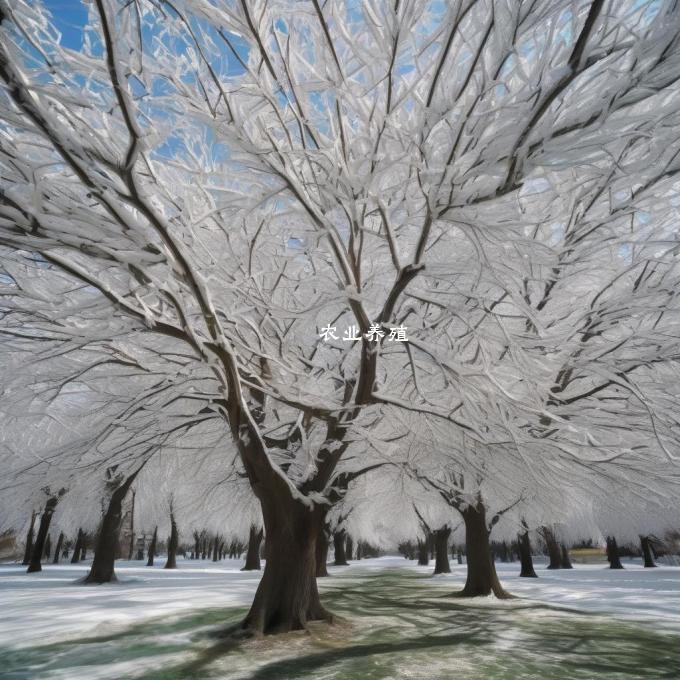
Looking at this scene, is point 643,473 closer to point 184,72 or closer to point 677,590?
point 184,72

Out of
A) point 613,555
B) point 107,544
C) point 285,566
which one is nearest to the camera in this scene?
point 285,566

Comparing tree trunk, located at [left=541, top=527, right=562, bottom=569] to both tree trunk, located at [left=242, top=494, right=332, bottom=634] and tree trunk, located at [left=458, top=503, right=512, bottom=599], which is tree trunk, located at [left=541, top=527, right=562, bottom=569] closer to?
tree trunk, located at [left=458, top=503, right=512, bottom=599]

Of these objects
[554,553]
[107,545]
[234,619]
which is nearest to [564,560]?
[554,553]

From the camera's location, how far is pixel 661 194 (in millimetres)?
5871

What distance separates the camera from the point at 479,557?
37.6 feet

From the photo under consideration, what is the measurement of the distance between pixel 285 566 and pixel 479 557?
6822 mm

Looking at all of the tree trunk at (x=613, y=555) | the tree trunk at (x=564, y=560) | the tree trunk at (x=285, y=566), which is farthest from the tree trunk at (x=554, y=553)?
the tree trunk at (x=285, y=566)

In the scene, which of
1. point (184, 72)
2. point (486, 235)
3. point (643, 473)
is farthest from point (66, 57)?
point (643, 473)

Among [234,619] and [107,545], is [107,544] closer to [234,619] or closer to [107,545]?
[107,545]

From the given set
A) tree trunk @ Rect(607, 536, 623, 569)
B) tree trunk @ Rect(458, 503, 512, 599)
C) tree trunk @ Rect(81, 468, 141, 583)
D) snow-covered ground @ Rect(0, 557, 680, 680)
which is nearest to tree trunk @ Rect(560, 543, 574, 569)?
tree trunk @ Rect(607, 536, 623, 569)

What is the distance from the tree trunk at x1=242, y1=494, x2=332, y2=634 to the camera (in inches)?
256

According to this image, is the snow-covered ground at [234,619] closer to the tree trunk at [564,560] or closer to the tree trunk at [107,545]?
the tree trunk at [107,545]

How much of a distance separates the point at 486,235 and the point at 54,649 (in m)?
7.04

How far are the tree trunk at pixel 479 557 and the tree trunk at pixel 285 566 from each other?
19.0ft
